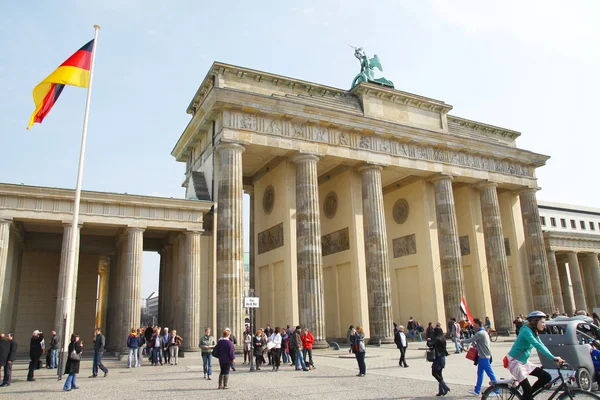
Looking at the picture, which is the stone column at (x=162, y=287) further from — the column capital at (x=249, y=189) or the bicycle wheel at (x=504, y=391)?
the bicycle wheel at (x=504, y=391)

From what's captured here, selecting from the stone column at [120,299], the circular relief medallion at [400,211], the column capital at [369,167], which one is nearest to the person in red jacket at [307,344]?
the stone column at [120,299]

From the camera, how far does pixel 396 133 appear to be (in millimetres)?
30453

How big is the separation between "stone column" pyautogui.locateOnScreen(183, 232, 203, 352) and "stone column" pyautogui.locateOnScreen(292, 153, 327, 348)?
5.51 meters

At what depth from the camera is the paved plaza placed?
11.0m

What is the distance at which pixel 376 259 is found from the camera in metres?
28.1

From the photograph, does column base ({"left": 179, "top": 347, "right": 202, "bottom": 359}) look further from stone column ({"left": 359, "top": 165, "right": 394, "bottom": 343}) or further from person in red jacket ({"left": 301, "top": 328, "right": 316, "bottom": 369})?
stone column ({"left": 359, "top": 165, "right": 394, "bottom": 343})

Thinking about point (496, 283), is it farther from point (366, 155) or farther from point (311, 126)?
point (311, 126)

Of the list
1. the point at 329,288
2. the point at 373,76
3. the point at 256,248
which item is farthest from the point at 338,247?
the point at 373,76

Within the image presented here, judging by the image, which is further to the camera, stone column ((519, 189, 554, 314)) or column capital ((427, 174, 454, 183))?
stone column ((519, 189, 554, 314))

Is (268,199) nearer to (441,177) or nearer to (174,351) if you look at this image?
(441,177)

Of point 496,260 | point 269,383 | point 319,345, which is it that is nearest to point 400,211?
point 496,260

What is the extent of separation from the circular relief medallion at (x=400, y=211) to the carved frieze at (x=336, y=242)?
6129mm

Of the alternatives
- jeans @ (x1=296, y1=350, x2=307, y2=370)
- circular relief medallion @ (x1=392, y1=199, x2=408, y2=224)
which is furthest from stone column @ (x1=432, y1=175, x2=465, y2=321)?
jeans @ (x1=296, y1=350, x2=307, y2=370)

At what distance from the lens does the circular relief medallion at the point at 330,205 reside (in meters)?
32.3
